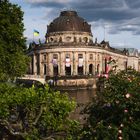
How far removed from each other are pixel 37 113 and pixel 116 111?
8561 millimetres

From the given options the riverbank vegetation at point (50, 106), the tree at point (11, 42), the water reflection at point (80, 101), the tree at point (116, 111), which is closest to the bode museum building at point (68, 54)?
the water reflection at point (80, 101)

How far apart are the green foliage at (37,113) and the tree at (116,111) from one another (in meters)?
6.90

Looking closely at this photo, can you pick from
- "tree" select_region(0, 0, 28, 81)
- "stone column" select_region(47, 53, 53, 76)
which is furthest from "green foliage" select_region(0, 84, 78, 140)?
"stone column" select_region(47, 53, 53, 76)

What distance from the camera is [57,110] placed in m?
21.6

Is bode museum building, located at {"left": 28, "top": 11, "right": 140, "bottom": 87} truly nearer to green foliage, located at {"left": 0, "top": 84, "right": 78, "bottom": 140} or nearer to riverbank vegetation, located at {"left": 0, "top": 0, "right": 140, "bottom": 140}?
riverbank vegetation, located at {"left": 0, "top": 0, "right": 140, "bottom": 140}

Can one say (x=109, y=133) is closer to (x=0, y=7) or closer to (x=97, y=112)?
(x=97, y=112)

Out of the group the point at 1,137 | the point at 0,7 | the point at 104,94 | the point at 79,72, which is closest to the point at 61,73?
the point at 79,72

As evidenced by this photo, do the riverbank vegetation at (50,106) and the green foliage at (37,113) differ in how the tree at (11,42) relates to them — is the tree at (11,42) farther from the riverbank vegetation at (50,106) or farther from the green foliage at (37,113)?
the green foliage at (37,113)

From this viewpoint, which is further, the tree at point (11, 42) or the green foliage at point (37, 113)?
the tree at point (11, 42)

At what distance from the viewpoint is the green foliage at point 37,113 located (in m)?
21.1

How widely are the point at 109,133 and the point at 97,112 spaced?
1.22m

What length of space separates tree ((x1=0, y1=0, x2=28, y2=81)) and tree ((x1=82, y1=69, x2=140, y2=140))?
21.3 metres

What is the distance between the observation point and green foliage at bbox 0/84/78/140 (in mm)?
21094

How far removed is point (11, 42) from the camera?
36.8 m
